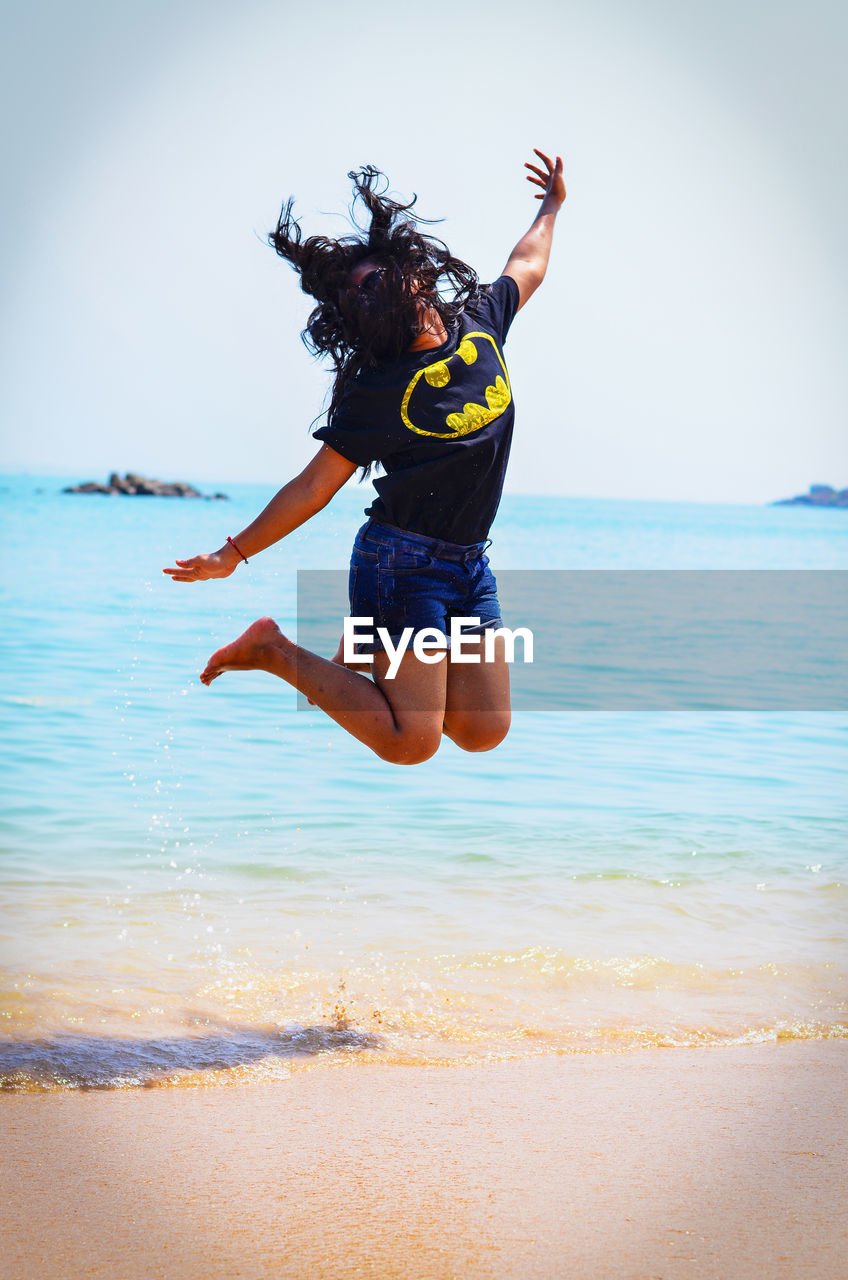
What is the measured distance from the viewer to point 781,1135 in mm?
2732

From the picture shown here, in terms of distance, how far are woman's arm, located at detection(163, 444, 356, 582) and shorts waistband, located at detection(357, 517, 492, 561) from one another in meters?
0.16

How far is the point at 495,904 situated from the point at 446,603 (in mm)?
1928

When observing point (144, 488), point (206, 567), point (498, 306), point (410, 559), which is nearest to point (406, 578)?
point (410, 559)

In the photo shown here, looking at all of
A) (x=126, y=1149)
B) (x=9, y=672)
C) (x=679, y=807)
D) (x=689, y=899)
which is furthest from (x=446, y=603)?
(x=9, y=672)

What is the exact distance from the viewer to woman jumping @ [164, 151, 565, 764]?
9.52 feet

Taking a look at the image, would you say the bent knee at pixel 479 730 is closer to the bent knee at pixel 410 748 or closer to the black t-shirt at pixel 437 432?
the bent knee at pixel 410 748

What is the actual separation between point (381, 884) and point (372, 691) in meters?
1.96

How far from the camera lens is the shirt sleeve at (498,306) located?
10.3 feet

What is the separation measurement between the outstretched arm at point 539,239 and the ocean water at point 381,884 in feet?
6.91

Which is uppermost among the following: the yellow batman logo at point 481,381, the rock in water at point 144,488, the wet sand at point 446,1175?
the rock in water at point 144,488

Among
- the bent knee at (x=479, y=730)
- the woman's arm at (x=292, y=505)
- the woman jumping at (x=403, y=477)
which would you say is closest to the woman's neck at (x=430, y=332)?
the woman jumping at (x=403, y=477)

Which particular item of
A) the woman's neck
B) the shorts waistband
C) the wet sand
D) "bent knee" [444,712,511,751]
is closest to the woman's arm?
the shorts waistband

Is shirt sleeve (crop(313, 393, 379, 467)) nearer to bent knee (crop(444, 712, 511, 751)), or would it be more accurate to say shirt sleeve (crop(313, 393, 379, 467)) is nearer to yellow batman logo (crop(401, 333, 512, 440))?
yellow batman logo (crop(401, 333, 512, 440))

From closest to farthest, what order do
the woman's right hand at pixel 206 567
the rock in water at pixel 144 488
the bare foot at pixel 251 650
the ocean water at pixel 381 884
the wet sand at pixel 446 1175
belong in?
the wet sand at pixel 446 1175 < the woman's right hand at pixel 206 567 < the bare foot at pixel 251 650 < the ocean water at pixel 381 884 < the rock in water at pixel 144 488
